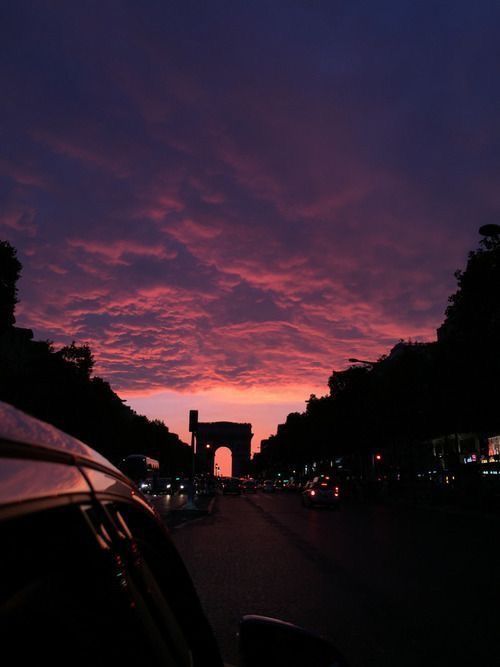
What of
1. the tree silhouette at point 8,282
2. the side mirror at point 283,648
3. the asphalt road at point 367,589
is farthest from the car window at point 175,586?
the tree silhouette at point 8,282

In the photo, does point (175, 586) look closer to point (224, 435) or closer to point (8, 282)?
point (8, 282)

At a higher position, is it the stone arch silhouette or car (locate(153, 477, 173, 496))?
the stone arch silhouette

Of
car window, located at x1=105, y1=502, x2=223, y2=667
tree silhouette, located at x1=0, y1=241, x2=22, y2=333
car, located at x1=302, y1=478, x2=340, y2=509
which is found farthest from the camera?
car, located at x1=302, y1=478, x2=340, y2=509

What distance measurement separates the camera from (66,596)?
132 cm

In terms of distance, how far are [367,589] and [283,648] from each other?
8330 millimetres

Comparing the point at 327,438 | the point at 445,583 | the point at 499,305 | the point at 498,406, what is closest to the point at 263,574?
the point at 445,583

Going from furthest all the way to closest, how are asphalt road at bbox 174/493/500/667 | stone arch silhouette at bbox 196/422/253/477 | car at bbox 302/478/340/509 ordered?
stone arch silhouette at bbox 196/422/253/477 → car at bbox 302/478/340/509 → asphalt road at bbox 174/493/500/667

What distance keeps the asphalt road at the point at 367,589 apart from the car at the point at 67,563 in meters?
4.89

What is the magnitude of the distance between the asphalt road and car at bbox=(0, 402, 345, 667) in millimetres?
4889

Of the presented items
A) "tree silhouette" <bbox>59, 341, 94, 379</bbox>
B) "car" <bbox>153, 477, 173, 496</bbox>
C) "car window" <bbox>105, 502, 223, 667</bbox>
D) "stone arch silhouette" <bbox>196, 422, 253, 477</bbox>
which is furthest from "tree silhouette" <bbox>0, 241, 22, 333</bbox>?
"stone arch silhouette" <bbox>196, 422, 253, 477</bbox>

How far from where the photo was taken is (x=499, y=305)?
28.1 meters

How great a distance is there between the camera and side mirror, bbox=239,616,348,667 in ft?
6.42

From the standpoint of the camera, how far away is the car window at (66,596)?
3.81 ft

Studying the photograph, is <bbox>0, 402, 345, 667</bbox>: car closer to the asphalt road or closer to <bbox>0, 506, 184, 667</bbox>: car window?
<bbox>0, 506, 184, 667</bbox>: car window
